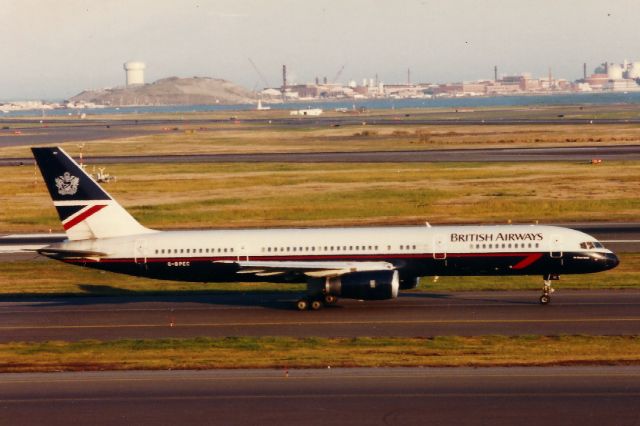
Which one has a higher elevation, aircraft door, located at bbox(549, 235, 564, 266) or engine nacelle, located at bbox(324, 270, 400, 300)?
aircraft door, located at bbox(549, 235, 564, 266)

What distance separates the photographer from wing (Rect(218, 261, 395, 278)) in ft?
158

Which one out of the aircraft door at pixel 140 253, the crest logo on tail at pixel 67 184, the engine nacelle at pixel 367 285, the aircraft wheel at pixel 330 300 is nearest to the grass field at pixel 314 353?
the engine nacelle at pixel 367 285

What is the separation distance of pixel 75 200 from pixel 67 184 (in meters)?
0.91

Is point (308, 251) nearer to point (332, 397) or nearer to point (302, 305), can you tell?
point (302, 305)

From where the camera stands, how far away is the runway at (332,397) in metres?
30.2

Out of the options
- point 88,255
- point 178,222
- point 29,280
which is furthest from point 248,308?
point 178,222

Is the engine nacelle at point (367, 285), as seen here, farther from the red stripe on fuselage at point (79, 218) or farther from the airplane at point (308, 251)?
the red stripe on fuselage at point (79, 218)

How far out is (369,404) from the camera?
31625 millimetres

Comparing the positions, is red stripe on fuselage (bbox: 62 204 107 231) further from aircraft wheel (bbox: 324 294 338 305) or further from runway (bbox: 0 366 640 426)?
runway (bbox: 0 366 640 426)

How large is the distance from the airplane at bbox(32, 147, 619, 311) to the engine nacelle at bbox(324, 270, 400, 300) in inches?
3.8

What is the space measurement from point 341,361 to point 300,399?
17.8ft

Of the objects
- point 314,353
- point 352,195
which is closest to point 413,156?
point 352,195

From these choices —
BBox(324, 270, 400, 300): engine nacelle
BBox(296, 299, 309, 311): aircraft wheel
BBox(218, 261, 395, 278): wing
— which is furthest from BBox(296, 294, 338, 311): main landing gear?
BBox(324, 270, 400, 300): engine nacelle

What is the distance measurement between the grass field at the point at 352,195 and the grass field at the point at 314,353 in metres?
38.8
